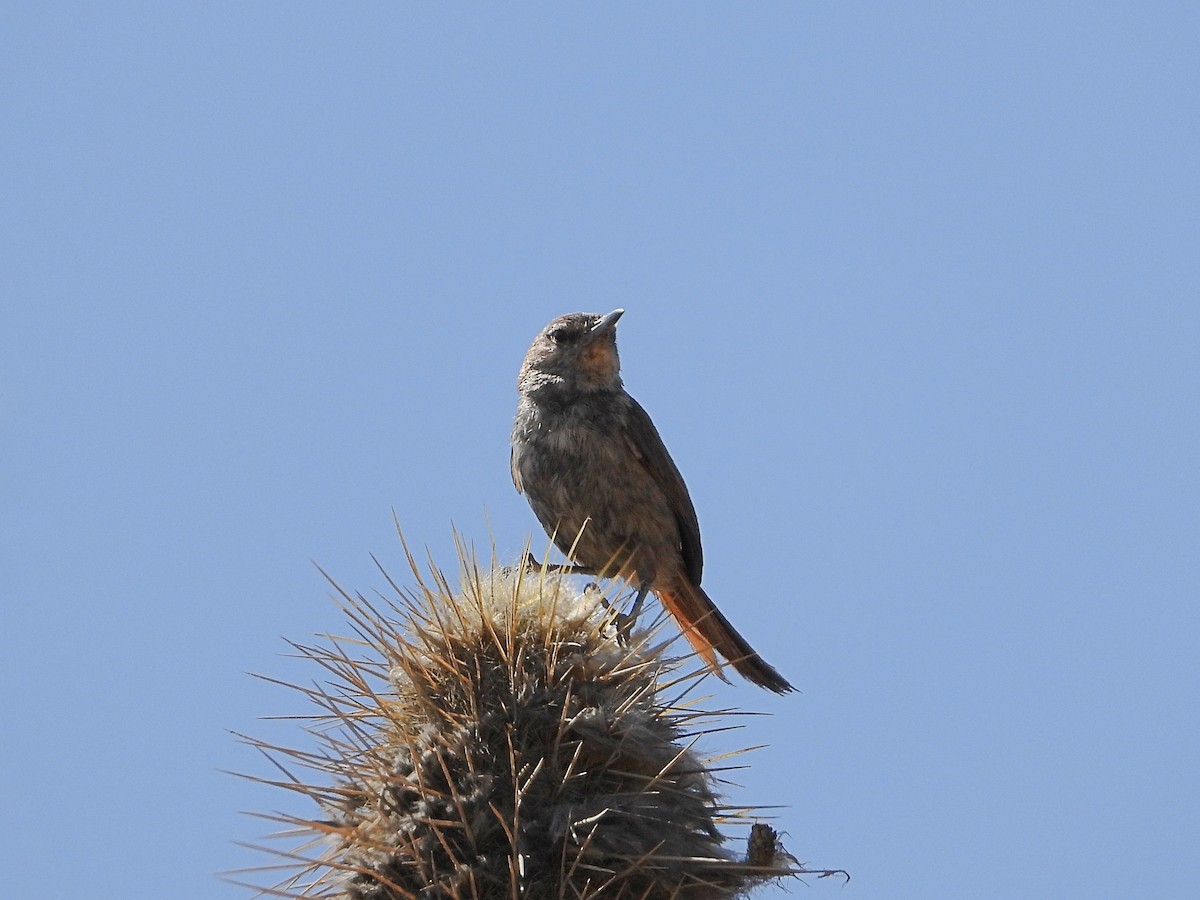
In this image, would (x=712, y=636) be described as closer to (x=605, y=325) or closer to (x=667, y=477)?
(x=667, y=477)

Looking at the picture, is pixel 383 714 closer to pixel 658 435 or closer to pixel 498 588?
pixel 498 588

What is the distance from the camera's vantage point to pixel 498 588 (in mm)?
3750

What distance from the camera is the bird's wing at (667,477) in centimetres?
662

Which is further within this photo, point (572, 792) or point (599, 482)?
point (599, 482)

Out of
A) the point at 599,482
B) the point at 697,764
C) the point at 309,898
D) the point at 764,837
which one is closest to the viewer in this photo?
the point at 309,898

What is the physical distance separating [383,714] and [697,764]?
84 centimetres

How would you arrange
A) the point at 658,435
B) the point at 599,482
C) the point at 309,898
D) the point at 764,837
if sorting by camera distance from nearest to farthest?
1. the point at 309,898
2. the point at 764,837
3. the point at 599,482
4. the point at 658,435

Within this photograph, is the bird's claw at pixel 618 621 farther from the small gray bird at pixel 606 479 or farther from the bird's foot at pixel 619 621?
the small gray bird at pixel 606 479

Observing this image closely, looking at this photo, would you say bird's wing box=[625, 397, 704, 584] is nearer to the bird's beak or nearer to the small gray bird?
the small gray bird

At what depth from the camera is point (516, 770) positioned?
3295mm

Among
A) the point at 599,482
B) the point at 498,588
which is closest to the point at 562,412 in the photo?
the point at 599,482

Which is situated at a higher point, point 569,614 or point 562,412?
point 562,412

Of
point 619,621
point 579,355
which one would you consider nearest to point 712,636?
point 579,355

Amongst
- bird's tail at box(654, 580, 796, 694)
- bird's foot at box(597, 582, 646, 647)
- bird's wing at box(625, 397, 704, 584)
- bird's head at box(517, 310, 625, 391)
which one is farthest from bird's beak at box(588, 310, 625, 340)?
bird's foot at box(597, 582, 646, 647)
